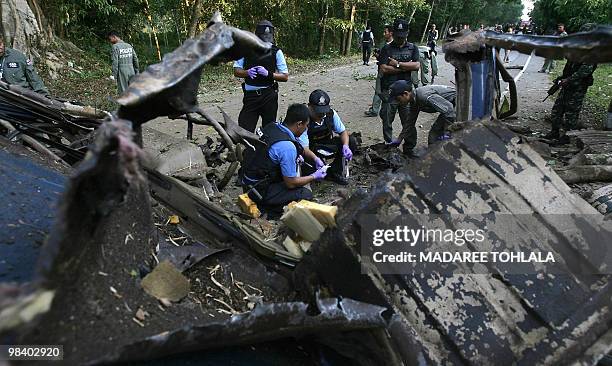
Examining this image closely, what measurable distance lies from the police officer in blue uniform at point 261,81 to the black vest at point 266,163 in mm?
1571

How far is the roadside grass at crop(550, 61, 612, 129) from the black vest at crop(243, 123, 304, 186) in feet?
21.8

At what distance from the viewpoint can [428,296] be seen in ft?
5.29

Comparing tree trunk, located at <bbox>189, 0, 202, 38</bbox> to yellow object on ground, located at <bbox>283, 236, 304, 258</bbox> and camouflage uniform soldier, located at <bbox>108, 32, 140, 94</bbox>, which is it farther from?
yellow object on ground, located at <bbox>283, 236, 304, 258</bbox>

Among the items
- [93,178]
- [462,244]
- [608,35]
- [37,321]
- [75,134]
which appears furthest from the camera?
[75,134]

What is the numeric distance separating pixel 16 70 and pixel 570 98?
326 inches

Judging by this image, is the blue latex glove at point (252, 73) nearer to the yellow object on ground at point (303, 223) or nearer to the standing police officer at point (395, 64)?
the standing police officer at point (395, 64)

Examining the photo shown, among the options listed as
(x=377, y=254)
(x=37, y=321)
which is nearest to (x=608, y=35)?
(x=377, y=254)

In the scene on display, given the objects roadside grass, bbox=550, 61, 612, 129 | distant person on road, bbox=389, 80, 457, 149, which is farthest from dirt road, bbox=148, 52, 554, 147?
distant person on road, bbox=389, 80, 457, 149

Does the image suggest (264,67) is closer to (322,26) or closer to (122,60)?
(122,60)

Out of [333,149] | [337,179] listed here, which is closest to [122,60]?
[333,149]

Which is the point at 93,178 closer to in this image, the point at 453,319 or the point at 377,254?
the point at 377,254

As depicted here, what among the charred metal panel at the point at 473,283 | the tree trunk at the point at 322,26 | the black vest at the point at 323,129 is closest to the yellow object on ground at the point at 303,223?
the charred metal panel at the point at 473,283

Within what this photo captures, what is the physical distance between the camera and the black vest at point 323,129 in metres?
5.64

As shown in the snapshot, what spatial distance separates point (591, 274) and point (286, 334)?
1110 millimetres
